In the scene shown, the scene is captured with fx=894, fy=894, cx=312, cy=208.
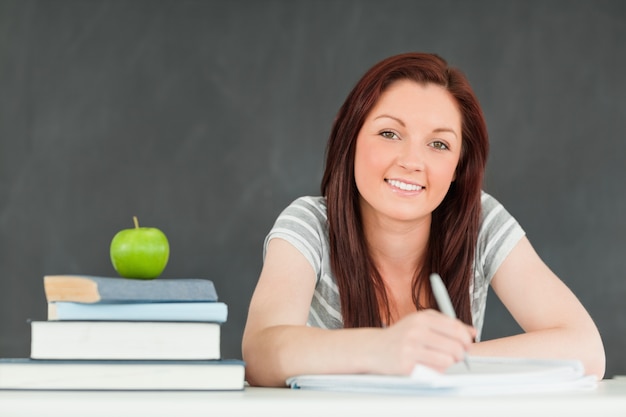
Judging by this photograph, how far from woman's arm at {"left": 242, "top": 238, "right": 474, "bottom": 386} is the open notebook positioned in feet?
0.11

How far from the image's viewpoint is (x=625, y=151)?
3512 mm

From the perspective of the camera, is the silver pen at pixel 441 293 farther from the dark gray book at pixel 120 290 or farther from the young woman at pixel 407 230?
the young woman at pixel 407 230

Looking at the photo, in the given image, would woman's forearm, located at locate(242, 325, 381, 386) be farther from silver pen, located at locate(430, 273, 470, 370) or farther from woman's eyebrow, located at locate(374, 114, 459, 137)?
woman's eyebrow, located at locate(374, 114, 459, 137)

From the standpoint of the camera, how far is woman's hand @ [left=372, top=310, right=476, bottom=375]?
0.96 m

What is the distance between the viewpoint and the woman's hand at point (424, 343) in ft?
3.13

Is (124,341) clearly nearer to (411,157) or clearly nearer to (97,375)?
(97,375)

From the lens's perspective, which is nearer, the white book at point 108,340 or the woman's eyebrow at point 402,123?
the white book at point 108,340

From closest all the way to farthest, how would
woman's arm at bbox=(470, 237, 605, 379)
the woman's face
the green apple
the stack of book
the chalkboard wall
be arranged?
the stack of book
the green apple
woman's arm at bbox=(470, 237, 605, 379)
the woman's face
the chalkboard wall

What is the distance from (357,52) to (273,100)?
1.25ft

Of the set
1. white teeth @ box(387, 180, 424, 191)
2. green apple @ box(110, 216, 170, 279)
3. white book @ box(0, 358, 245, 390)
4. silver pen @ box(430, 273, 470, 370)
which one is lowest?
white book @ box(0, 358, 245, 390)

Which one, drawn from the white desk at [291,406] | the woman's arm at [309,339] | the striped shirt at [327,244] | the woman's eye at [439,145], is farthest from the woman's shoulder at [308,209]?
the white desk at [291,406]

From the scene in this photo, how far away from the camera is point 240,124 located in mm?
3430

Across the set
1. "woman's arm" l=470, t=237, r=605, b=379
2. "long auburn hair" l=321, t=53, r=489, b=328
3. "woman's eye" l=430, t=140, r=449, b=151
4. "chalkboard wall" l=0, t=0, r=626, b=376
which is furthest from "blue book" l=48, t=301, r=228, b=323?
"chalkboard wall" l=0, t=0, r=626, b=376

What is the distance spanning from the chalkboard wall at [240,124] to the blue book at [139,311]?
7.97 ft
